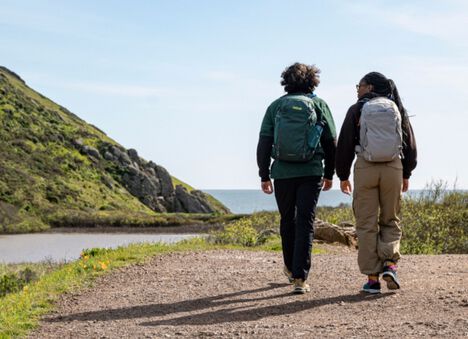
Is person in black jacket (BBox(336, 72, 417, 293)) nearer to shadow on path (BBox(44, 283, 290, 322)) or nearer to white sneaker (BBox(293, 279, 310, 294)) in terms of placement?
white sneaker (BBox(293, 279, 310, 294))

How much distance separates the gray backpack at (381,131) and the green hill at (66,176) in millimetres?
37405

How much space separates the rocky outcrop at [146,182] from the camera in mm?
70625

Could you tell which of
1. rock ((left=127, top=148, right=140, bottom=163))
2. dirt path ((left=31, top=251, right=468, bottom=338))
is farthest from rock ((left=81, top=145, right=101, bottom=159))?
dirt path ((left=31, top=251, right=468, bottom=338))

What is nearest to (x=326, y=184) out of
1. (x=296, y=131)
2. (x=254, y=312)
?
(x=296, y=131)

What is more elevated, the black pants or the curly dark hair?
the curly dark hair

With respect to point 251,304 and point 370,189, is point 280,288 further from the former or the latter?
point 370,189

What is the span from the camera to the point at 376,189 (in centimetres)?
835

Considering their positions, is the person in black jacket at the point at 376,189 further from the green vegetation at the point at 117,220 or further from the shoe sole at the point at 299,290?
the green vegetation at the point at 117,220

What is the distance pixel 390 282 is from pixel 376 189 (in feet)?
3.56

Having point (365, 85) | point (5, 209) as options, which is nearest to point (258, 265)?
point (365, 85)

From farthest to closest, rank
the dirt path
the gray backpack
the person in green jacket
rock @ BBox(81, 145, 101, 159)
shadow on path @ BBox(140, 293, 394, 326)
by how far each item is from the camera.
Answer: rock @ BBox(81, 145, 101, 159) < the person in green jacket < the gray backpack < shadow on path @ BBox(140, 293, 394, 326) < the dirt path

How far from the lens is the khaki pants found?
8258mm

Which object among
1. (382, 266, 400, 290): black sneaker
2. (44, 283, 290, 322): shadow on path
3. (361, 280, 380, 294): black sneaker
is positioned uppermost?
(382, 266, 400, 290): black sneaker

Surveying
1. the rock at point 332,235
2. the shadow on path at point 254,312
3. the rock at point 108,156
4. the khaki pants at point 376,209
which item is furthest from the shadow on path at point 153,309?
the rock at point 108,156
